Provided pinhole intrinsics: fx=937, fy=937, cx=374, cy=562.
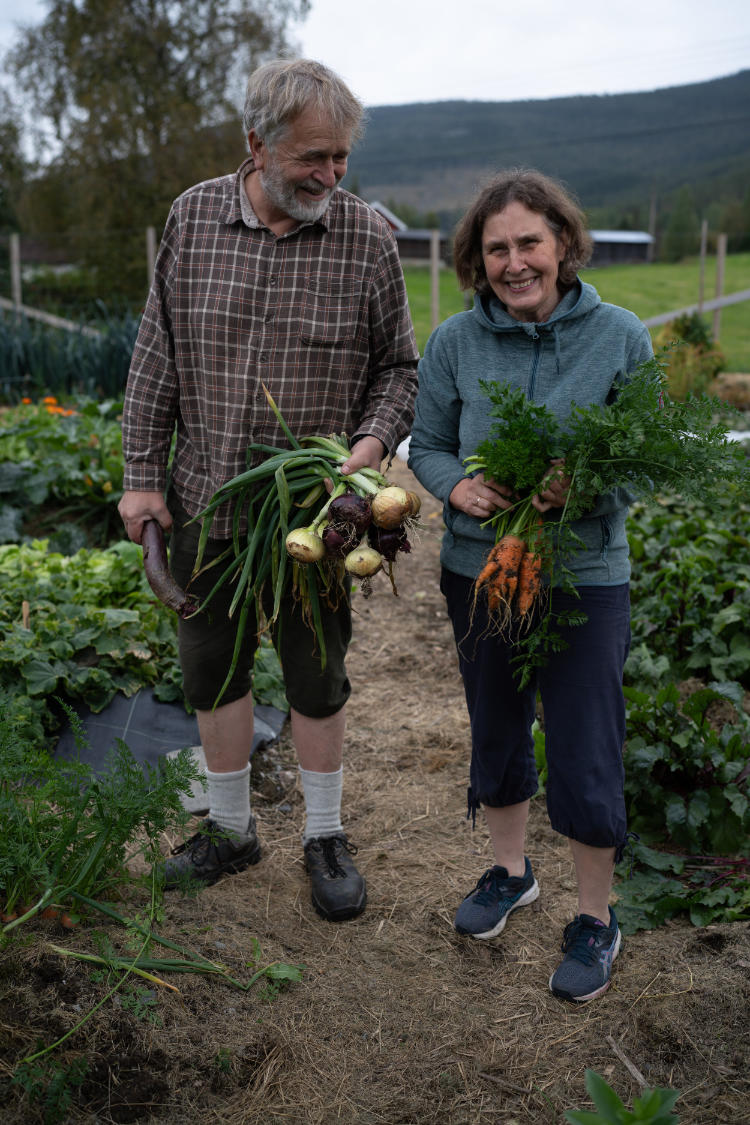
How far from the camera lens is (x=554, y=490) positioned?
1.95 metres

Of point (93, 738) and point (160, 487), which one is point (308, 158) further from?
point (93, 738)

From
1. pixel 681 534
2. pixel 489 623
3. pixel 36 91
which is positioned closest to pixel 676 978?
pixel 489 623

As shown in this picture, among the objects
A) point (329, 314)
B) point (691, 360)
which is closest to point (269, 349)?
point (329, 314)

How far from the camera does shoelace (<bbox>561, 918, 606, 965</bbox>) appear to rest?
2252 mm

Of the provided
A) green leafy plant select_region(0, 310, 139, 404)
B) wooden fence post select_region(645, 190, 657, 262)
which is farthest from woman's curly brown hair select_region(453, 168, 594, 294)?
wooden fence post select_region(645, 190, 657, 262)

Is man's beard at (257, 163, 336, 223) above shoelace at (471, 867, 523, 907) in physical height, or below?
above

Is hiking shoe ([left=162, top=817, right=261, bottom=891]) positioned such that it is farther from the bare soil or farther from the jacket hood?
the jacket hood

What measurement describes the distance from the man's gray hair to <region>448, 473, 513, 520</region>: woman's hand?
86 cm

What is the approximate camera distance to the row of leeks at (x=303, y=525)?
2076 millimetres

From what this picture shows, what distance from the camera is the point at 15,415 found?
20.3ft

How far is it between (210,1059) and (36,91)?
21.8m

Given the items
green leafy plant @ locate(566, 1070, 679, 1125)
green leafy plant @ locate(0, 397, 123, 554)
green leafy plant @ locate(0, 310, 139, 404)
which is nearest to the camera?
green leafy plant @ locate(566, 1070, 679, 1125)

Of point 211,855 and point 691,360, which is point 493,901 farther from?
point 691,360

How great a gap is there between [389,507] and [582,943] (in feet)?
3.84
